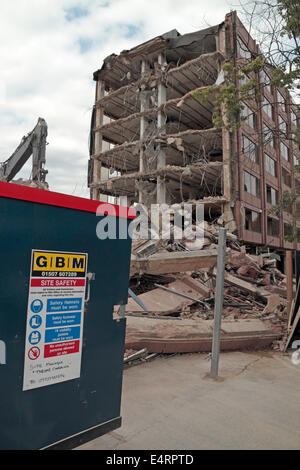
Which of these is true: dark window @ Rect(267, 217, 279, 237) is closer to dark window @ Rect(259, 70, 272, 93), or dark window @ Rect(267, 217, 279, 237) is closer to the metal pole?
dark window @ Rect(259, 70, 272, 93)

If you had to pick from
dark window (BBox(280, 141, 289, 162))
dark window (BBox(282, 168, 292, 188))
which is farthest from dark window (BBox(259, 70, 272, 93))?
dark window (BBox(282, 168, 292, 188))

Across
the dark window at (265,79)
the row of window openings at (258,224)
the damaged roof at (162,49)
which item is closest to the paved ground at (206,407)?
the dark window at (265,79)

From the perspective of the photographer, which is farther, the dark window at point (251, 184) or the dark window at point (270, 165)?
the dark window at point (270, 165)

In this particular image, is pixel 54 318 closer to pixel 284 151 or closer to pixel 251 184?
pixel 251 184

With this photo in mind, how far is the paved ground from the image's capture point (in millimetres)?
2896

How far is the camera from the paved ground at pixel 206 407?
290 cm

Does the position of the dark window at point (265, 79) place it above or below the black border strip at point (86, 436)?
above

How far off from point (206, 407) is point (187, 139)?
22.2 meters

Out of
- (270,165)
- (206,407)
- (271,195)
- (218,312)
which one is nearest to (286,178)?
(270,165)

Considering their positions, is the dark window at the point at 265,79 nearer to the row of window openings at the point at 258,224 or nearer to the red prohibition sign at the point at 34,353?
the row of window openings at the point at 258,224

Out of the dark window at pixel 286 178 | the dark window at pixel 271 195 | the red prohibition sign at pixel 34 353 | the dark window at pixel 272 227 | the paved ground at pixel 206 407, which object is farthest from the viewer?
the dark window at pixel 286 178

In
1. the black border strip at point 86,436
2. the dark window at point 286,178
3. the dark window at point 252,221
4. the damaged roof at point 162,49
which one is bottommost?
the black border strip at point 86,436

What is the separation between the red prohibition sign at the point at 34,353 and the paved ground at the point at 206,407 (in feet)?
3.28
